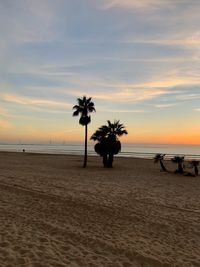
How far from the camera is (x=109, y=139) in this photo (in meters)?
39.2

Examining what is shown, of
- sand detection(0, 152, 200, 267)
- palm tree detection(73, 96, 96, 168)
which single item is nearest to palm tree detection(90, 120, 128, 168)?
palm tree detection(73, 96, 96, 168)

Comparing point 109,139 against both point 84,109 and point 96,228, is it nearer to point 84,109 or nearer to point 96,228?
point 84,109

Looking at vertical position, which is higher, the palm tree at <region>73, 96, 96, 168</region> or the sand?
the palm tree at <region>73, 96, 96, 168</region>

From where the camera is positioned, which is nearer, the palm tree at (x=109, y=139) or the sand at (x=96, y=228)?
the sand at (x=96, y=228)

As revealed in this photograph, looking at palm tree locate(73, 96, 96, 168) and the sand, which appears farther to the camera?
palm tree locate(73, 96, 96, 168)

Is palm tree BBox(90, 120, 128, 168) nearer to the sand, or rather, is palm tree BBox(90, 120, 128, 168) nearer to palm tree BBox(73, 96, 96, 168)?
palm tree BBox(73, 96, 96, 168)

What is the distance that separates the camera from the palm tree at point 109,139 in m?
39.1

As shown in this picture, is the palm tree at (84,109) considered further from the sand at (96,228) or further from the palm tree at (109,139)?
the sand at (96,228)

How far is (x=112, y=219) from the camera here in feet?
38.0

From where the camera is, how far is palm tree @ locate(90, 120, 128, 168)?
128 ft

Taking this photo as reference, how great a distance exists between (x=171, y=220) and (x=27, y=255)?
6.05m

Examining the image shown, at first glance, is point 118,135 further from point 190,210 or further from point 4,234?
point 4,234

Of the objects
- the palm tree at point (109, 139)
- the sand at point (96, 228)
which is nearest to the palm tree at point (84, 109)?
the palm tree at point (109, 139)

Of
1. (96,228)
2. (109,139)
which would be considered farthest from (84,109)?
(96,228)
